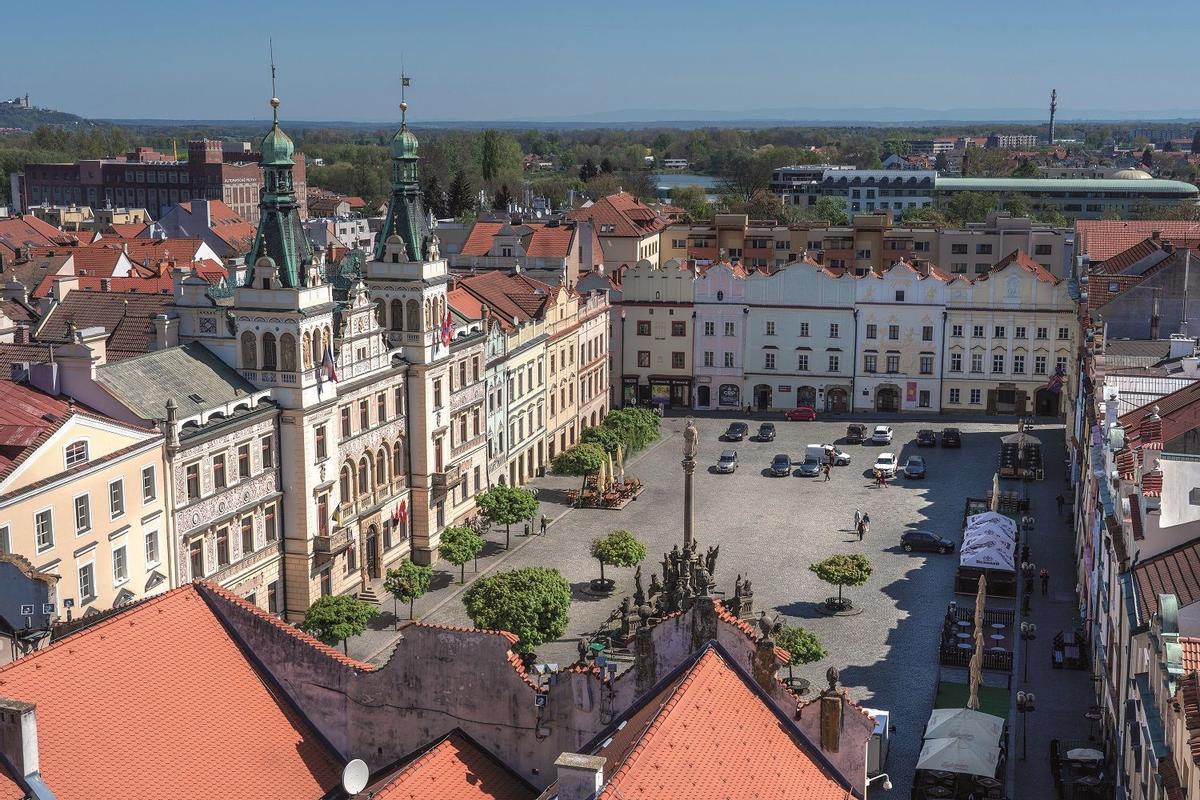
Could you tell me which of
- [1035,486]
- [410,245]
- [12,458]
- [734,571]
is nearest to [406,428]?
[410,245]

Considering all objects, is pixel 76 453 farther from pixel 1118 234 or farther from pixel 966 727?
pixel 1118 234

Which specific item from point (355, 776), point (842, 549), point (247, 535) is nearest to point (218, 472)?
point (247, 535)

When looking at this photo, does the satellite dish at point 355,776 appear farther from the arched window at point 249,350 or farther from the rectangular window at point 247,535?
the arched window at point 249,350

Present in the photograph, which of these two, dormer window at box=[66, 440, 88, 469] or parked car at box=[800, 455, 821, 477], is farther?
parked car at box=[800, 455, 821, 477]

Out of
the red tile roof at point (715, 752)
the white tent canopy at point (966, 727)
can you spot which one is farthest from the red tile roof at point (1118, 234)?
the red tile roof at point (715, 752)

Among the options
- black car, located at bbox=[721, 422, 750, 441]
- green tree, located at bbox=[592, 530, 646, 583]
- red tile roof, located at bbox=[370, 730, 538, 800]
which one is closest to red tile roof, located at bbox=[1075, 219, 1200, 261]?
black car, located at bbox=[721, 422, 750, 441]

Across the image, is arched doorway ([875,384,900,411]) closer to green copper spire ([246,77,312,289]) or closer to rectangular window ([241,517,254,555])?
green copper spire ([246,77,312,289])
